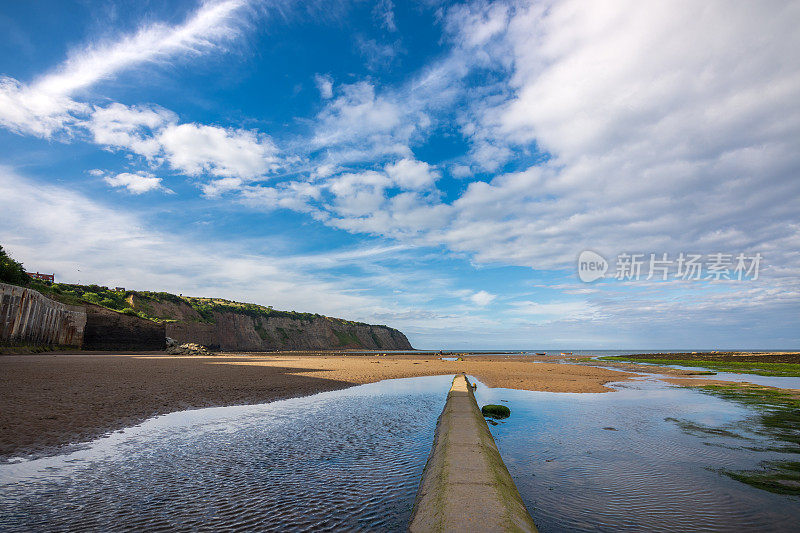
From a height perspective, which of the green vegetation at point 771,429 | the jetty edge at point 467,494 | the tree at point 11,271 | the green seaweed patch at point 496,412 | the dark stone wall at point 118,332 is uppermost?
the tree at point 11,271

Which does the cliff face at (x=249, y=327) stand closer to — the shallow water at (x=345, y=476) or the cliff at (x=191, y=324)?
the cliff at (x=191, y=324)

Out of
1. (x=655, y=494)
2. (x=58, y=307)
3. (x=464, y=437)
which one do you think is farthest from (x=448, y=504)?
(x=58, y=307)

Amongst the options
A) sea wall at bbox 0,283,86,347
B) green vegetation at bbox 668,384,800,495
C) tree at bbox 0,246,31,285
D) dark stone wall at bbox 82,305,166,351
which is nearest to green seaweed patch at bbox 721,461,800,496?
green vegetation at bbox 668,384,800,495

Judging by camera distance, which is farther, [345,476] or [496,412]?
[496,412]

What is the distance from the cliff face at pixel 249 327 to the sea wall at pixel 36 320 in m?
27.0

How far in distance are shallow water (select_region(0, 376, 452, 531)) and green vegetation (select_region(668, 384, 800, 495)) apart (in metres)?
6.03

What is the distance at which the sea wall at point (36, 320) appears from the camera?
2500 centimetres

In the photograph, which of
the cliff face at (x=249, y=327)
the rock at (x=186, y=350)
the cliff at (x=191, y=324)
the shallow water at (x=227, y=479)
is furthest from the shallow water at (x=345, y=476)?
the cliff face at (x=249, y=327)

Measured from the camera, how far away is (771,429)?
33.6 feet

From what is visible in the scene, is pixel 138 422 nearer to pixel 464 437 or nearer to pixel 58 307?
pixel 464 437

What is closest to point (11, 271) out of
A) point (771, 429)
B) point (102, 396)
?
point (102, 396)

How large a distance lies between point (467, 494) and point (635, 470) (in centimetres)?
458

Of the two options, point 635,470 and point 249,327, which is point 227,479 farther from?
point 249,327

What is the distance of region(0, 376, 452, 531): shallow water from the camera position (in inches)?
170
